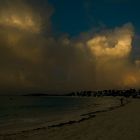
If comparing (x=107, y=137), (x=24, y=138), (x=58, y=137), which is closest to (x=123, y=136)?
(x=107, y=137)

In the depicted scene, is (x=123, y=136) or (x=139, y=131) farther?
(x=139, y=131)

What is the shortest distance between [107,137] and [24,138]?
15.3 feet

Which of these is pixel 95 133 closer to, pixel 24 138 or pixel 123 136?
pixel 123 136

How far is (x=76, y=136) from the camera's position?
14648 millimetres

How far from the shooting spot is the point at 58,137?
1474cm

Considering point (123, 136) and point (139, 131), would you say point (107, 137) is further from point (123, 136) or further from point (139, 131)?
point (139, 131)

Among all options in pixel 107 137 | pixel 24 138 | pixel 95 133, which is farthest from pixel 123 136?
pixel 24 138

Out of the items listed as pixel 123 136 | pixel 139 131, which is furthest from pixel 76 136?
pixel 139 131

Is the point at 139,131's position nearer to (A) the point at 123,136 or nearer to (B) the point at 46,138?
(A) the point at 123,136

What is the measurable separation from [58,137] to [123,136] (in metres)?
3.35

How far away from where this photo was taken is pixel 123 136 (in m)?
14.0

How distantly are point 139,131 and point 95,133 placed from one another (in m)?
2.34

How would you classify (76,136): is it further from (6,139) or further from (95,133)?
(6,139)

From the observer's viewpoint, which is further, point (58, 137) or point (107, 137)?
point (58, 137)
